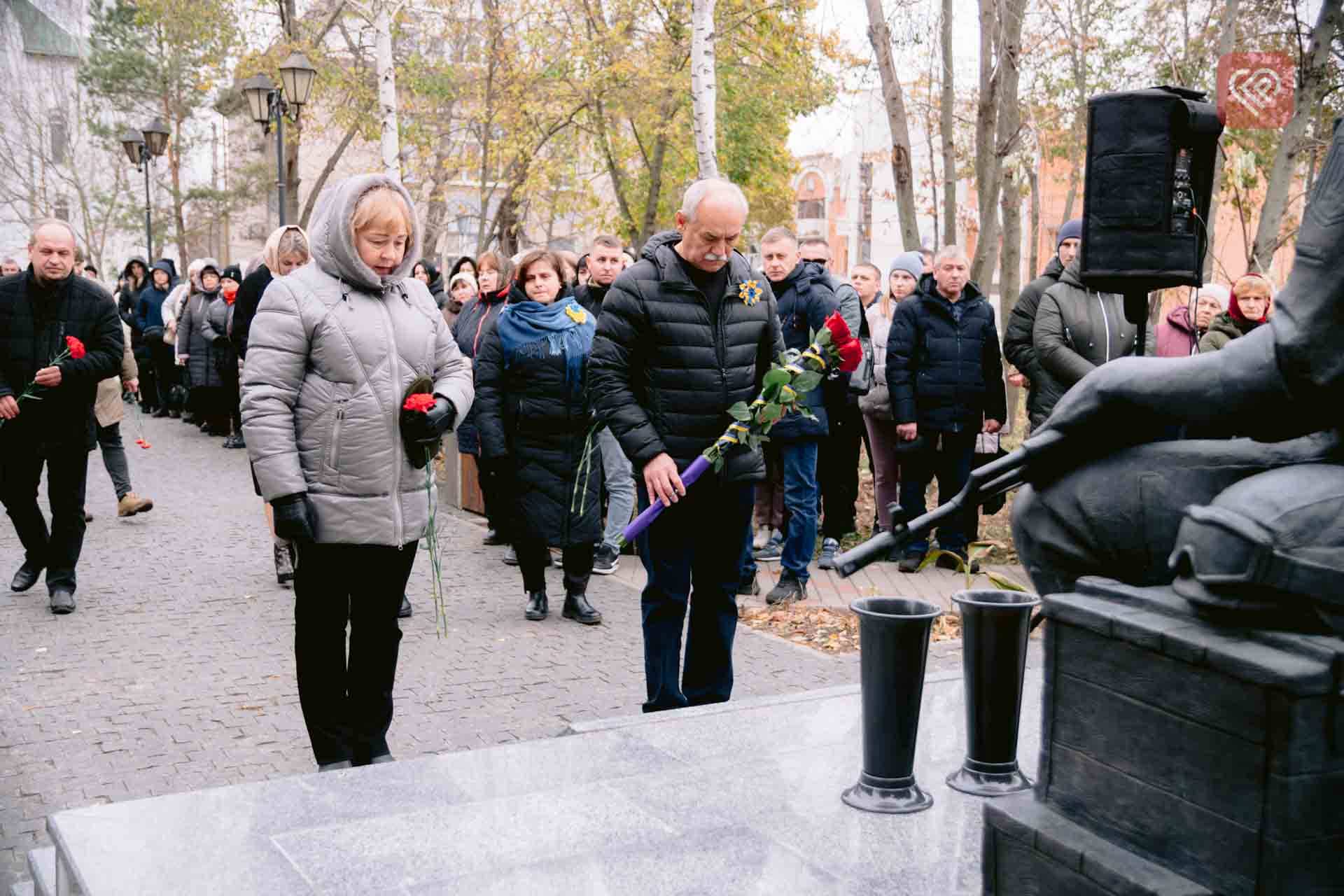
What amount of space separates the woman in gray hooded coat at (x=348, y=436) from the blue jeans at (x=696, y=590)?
931mm

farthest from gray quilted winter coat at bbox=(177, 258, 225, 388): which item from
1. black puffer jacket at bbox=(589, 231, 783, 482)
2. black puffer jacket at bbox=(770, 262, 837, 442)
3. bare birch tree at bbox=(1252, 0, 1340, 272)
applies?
black puffer jacket at bbox=(589, 231, 783, 482)

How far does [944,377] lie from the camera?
9.27 m

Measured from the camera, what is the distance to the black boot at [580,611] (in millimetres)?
7812

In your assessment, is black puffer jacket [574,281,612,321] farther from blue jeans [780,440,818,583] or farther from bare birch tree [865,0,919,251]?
bare birch tree [865,0,919,251]

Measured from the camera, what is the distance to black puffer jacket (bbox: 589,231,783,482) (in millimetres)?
5242

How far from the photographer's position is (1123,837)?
256cm

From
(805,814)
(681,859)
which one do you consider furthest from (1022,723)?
(681,859)

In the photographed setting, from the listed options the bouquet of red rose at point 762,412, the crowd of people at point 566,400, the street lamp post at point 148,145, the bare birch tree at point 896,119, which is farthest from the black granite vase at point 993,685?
the street lamp post at point 148,145

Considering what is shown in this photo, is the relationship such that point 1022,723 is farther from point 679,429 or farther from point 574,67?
point 574,67

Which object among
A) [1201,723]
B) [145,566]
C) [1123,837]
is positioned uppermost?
[1201,723]

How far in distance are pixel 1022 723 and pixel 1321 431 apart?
205cm

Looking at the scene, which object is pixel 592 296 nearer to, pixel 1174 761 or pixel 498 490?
pixel 498 490

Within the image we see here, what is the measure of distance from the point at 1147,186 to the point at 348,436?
9.23ft

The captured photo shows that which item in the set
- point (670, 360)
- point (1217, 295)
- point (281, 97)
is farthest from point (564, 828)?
point (281, 97)
